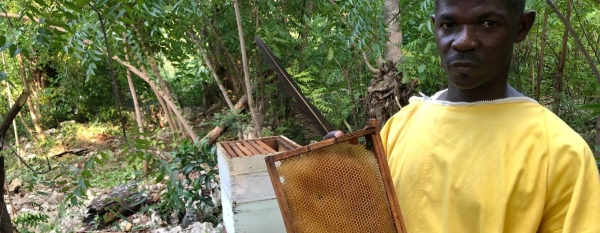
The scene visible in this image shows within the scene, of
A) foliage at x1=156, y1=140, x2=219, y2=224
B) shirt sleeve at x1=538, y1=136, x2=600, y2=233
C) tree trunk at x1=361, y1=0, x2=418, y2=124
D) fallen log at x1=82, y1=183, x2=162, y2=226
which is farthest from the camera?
fallen log at x1=82, y1=183, x2=162, y2=226

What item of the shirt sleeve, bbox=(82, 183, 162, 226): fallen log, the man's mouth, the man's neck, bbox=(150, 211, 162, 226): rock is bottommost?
bbox=(150, 211, 162, 226): rock

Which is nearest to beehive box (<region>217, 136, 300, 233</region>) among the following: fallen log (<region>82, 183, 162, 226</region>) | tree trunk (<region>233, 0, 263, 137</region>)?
tree trunk (<region>233, 0, 263, 137</region>)

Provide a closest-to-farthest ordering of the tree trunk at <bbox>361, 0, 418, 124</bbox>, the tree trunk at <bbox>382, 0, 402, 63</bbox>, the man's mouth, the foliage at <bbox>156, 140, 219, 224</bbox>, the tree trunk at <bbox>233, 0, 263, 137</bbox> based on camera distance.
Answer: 1. the man's mouth
2. the tree trunk at <bbox>361, 0, 418, 124</bbox>
3. the tree trunk at <bbox>382, 0, 402, 63</bbox>
4. the foliage at <bbox>156, 140, 219, 224</bbox>
5. the tree trunk at <bbox>233, 0, 263, 137</bbox>

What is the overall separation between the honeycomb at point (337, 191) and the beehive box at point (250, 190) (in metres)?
0.96

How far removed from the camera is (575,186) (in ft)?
2.27

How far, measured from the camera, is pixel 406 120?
1.00 meters

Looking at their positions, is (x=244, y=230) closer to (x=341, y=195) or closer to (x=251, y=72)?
(x=341, y=195)

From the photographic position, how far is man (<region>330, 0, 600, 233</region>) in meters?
0.71

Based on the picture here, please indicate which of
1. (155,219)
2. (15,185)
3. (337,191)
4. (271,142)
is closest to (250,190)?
(271,142)

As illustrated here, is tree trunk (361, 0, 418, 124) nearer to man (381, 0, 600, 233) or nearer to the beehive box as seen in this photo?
the beehive box

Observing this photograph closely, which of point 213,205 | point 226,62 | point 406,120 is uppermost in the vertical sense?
point 226,62

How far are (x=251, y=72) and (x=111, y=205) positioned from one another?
2.00 metres

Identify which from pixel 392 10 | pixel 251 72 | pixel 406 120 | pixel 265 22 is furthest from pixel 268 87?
pixel 406 120

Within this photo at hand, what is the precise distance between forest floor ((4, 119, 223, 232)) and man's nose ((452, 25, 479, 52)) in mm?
1510
